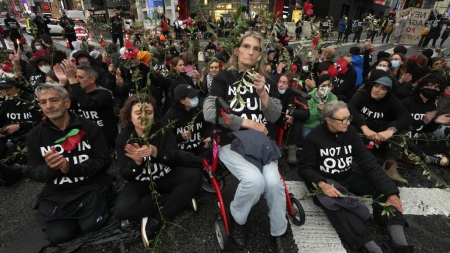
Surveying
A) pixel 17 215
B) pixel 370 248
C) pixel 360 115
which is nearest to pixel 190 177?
pixel 370 248

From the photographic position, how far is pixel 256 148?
7.29ft

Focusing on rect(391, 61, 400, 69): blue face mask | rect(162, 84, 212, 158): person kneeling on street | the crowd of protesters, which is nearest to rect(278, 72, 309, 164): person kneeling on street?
the crowd of protesters

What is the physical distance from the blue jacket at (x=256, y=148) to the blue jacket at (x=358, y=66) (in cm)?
457

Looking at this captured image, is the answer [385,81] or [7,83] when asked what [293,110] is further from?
[7,83]

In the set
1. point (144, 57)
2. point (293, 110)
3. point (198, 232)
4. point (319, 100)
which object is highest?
point (144, 57)

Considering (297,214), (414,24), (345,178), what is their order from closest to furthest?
Answer: 1. (297,214)
2. (345,178)
3. (414,24)

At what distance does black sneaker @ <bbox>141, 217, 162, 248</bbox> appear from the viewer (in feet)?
7.97

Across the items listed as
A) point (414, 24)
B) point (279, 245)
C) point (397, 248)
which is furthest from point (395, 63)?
point (414, 24)

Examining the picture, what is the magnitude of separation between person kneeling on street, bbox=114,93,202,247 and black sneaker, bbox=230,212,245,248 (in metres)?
0.69

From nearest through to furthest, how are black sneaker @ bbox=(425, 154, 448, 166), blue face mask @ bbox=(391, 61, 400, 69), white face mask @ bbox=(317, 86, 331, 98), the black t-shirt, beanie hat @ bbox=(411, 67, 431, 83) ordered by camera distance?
the black t-shirt
white face mask @ bbox=(317, 86, 331, 98)
black sneaker @ bbox=(425, 154, 448, 166)
beanie hat @ bbox=(411, 67, 431, 83)
blue face mask @ bbox=(391, 61, 400, 69)

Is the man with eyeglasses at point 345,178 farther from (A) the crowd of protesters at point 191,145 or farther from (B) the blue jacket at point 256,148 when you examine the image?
(B) the blue jacket at point 256,148

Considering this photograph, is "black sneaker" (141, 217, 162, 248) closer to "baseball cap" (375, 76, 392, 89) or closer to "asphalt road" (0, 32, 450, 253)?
"asphalt road" (0, 32, 450, 253)

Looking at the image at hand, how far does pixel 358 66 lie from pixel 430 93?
2.48 meters

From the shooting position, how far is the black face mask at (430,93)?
3668 mm
